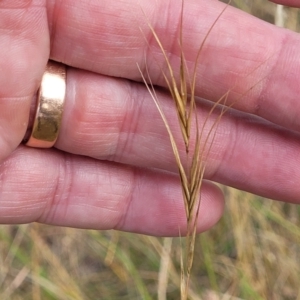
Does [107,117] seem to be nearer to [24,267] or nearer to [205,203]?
[205,203]

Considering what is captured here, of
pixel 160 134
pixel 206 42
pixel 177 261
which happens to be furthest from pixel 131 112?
pixel 177 261

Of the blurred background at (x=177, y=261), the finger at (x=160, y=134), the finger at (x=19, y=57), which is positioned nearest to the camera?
the finger at (x=19, y=57)

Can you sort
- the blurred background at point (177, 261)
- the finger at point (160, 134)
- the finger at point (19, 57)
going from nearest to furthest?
the finger at point (19, 57) → the finger at point (160, 134) → the blurred background at point (177, 261)

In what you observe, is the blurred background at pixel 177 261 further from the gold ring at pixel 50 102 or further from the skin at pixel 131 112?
the gold ring at pixel 50 102

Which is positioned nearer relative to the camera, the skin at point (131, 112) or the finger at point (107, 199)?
the skin at point (131, 112)

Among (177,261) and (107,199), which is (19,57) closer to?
(107,199)

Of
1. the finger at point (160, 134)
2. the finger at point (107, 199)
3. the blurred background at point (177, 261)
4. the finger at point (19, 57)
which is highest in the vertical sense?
the finger at point (19, 57)

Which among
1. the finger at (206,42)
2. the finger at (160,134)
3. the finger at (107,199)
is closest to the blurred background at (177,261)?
the finger at (107,199)

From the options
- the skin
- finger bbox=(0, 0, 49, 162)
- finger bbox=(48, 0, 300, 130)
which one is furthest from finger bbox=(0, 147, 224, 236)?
finger bbox=(48, 0, 300, 130)
